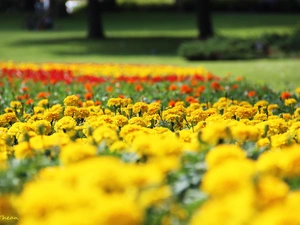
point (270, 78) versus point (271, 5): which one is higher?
point (271, 5)

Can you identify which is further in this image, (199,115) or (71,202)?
(199,115)

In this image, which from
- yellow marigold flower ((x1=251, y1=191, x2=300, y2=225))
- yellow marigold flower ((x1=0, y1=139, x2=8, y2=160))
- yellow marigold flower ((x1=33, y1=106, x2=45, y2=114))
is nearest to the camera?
yellow marigold flower ((x1=251, y1=191, x2=300, y2=225))

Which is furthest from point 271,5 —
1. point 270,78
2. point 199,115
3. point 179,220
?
point 179,220

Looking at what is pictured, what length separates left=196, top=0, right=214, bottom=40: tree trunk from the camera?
26000 millimetres

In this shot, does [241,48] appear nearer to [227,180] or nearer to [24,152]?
[24,152]

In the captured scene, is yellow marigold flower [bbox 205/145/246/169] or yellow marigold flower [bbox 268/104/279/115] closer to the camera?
yellow marigold flower [bbox 205/145/246/169]

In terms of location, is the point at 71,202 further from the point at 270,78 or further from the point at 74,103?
the point at 270,78

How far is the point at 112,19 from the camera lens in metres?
39.6

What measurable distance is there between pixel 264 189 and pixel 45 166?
118 cm

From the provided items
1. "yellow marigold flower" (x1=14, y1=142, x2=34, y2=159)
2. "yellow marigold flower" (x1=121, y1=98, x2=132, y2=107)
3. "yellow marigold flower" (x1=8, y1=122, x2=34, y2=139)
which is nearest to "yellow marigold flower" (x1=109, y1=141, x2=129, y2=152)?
"yellow marigold flower" (x1=14, y1=142, x2=34, y2=159)

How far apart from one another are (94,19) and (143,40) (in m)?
2.47

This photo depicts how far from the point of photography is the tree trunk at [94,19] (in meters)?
28.5

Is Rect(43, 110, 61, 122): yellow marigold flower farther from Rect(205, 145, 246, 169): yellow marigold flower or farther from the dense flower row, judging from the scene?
the dense flower row

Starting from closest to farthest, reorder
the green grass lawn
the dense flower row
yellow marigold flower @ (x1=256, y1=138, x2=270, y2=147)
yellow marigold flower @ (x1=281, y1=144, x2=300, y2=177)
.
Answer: yellow marigold flower @ (x1=281, y1=144, x2=300, y2=177) < yellow marigold flower @ (x1=256, y1=138, x2=270, y2=147) < the dense flower row < the green grass lawn
